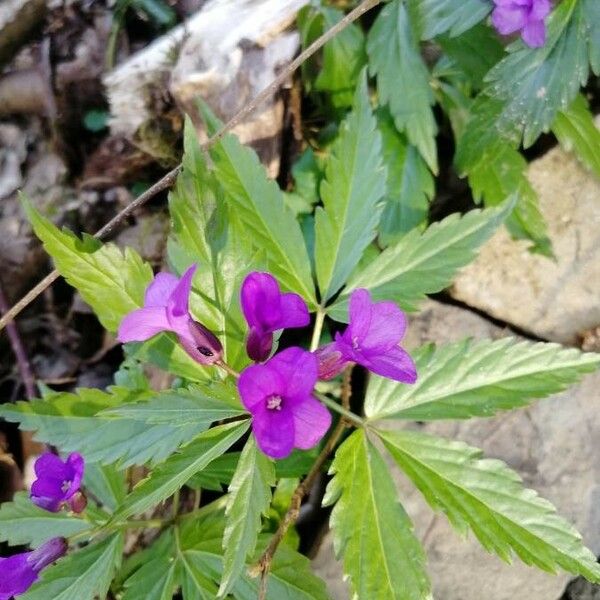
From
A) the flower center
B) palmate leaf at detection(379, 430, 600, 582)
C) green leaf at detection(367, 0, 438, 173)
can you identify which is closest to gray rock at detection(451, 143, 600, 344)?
green leaf at detection(367, 0, 438, 173)

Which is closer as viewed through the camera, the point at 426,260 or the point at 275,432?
the point at 275,432

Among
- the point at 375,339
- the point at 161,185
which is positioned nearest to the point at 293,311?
the point at 375,339

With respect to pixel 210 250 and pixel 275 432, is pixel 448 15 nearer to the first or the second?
pixel 210 250

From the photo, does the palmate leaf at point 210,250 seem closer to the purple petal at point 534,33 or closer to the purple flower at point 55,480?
the purple flower at point 55,480

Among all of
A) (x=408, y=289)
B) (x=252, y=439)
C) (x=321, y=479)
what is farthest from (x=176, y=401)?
(x=321, y=479)

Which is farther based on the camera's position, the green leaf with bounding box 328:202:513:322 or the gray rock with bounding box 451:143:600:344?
the gray rock with bounding box 451:143:600:344

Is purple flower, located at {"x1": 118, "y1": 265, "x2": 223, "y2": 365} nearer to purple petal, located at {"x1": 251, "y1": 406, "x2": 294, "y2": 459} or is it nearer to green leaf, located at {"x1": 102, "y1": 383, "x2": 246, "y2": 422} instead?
green leaf, located at {"x1": 102, "y1": 383, "x2": 246, "y2": 422}

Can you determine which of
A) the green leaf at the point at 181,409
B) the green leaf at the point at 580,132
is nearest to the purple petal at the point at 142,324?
the green leaf at the point at 181,409

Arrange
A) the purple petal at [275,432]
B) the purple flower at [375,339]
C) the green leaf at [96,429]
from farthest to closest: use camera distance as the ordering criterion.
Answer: the green leaf at [96,429] < the purple flower at [375,339] < the purple petal at [275,432]
